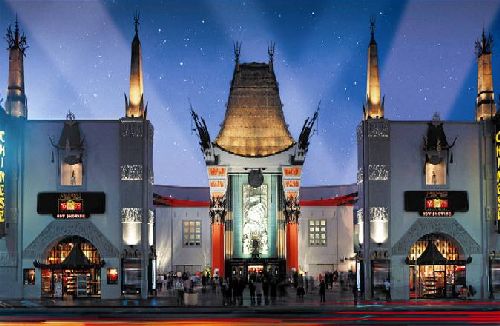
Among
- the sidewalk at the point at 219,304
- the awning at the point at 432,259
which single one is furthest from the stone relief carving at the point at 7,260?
the awning at the point at 432,259

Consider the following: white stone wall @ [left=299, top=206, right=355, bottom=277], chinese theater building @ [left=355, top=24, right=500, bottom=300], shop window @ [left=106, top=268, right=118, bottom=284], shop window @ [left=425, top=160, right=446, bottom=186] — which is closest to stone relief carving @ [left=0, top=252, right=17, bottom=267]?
shop window @ [left=106, top=268, right=118, bottom=284]

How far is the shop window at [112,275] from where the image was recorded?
5175cm

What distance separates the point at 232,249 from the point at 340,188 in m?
14.2

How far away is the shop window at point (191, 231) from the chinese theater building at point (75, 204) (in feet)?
65.9

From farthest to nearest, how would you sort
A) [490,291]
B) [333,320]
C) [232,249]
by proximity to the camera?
[232,249]
[490,291]
[333,320]

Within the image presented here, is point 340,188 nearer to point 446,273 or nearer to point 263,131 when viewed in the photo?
point 263,131

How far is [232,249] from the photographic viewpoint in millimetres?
69750

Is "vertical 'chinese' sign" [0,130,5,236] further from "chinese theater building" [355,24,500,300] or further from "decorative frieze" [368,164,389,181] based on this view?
"decorative frieze" [368,164,389,181]

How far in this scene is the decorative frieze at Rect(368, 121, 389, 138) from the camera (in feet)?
171

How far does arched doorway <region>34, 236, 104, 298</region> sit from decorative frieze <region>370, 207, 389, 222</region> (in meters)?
15.3

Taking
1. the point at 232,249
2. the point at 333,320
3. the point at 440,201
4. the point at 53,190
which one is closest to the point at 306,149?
the point at 232,249

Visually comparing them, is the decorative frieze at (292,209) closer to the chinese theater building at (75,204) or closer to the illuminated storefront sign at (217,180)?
the illuminated storefront sign at (217,180)

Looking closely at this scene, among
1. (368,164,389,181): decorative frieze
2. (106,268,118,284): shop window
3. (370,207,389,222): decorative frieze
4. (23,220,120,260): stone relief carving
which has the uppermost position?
(368,164,389,181): decorative frieze

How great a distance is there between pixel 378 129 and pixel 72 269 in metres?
18.8
